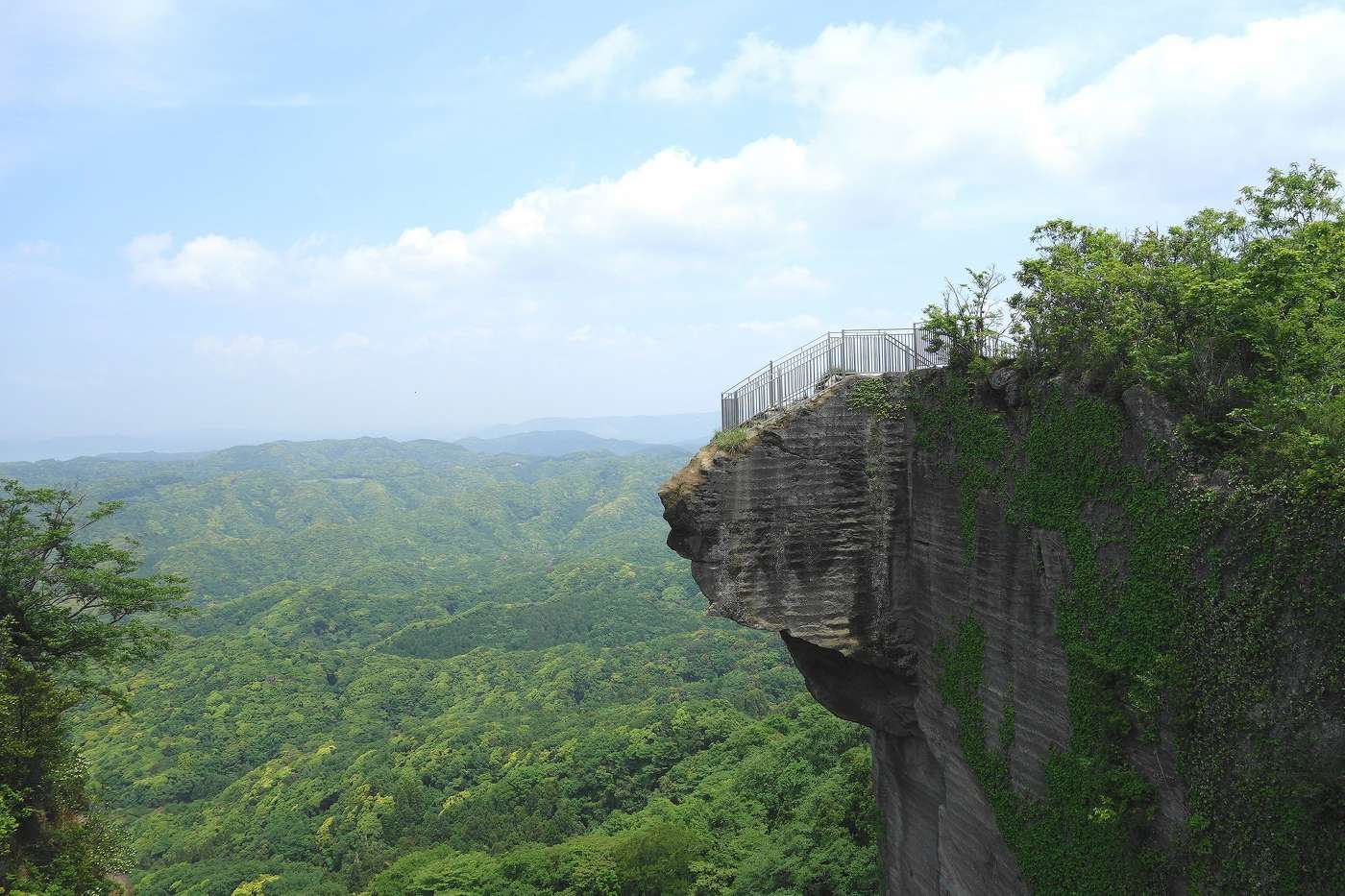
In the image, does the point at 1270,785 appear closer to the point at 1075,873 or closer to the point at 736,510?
the point at 1075,873

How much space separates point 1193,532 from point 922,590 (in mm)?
6051

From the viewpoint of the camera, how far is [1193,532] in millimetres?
8836

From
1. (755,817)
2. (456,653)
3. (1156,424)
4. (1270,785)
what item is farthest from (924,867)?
(456,653)

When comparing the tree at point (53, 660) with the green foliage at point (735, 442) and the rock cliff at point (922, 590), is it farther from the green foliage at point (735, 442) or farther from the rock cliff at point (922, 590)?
the green foliage at point (735, 442)

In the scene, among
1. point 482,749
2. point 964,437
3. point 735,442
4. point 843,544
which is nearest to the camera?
point 964,437

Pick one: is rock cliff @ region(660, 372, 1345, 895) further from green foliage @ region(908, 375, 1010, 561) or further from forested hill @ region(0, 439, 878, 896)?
forested hill @ region(0, 439, 878, 896)

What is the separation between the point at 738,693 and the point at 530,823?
2722 cm

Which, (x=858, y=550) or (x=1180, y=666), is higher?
(x=858, y=550)

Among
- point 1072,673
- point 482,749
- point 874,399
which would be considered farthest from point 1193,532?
point 482,749

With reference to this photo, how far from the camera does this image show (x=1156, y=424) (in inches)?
374

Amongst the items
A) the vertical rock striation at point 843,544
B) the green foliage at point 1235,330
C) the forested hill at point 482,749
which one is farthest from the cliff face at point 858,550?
the forested hill at point 482,749

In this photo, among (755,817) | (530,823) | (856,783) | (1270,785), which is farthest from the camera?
(530,823)

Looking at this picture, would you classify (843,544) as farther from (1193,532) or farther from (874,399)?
(1193,532)

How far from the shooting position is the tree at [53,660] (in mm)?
15836
